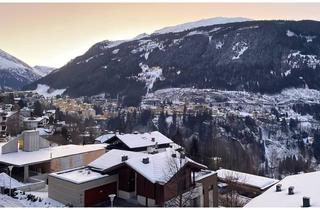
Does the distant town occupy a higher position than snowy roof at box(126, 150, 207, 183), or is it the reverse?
snowy roof at box(126, 150, 207, 183)

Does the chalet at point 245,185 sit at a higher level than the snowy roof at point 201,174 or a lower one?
lower

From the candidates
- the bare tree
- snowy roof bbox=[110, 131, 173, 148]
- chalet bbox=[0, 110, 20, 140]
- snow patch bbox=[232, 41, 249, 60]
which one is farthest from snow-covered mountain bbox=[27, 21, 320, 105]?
the bare tree

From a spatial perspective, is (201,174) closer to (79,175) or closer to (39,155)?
(79,175)

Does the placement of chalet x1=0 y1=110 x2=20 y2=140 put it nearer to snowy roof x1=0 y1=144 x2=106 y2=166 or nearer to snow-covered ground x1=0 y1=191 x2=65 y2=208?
snowy roof x1=0 y1=144 x2=106 y2=166

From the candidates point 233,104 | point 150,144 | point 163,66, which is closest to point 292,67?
point 233,104

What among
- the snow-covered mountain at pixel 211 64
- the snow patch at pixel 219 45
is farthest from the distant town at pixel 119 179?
the snow patch at pixel 219 45

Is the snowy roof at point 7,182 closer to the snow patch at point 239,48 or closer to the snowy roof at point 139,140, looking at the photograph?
the snowy roof at point 139,140
